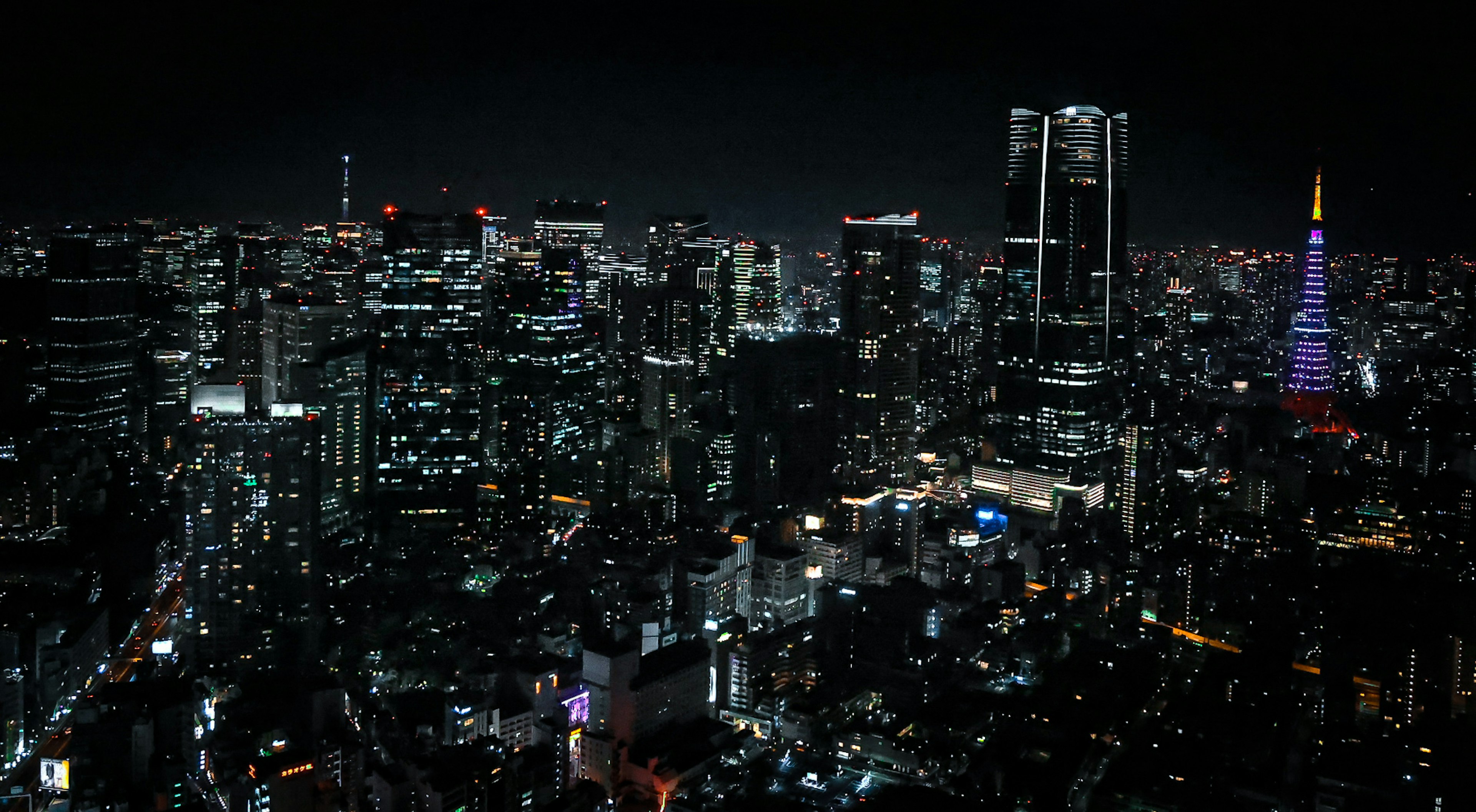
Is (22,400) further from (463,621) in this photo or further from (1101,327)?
(1101,327)

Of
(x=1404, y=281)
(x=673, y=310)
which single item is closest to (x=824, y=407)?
(x=673, y=310)

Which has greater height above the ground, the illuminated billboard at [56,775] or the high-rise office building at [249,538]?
the high-rise office building at [249,538]

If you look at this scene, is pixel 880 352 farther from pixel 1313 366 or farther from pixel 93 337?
pixel 93 337

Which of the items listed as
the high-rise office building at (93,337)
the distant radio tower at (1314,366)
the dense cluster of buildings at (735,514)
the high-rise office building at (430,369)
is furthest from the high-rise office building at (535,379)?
the distant radio tower at (1314,366)

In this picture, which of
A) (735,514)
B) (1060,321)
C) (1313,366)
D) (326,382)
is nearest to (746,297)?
(1060,321)

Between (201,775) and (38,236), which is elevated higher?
(38,236)

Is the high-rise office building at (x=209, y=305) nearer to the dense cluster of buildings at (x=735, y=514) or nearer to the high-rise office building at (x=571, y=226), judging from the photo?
the dense cluster of buildings at (x=735, y=514)
